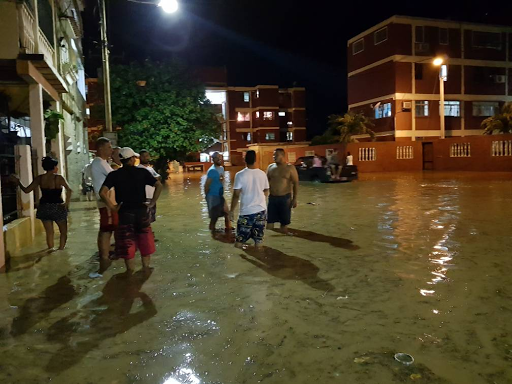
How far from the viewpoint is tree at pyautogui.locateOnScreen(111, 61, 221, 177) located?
27812mm

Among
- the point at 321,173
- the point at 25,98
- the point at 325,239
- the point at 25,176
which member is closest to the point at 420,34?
the point at 321,173

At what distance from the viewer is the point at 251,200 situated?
23.9ft

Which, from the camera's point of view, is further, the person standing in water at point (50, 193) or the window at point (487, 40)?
the window at point (487, 40)

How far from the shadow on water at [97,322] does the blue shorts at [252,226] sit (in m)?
2.03

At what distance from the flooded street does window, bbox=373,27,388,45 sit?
107 feet

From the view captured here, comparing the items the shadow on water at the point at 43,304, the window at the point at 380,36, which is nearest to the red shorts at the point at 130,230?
the shadow on water at the point at 43,304

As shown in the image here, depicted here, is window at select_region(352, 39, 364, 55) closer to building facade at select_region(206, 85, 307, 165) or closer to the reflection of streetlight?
building facade at select_region(206, 85, 307, 165)

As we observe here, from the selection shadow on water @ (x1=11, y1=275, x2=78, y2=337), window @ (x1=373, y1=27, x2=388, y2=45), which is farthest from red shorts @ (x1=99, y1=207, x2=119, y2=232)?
window @ (x1=373, y1=27, x2=388, y2=45)

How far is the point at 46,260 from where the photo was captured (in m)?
7.37

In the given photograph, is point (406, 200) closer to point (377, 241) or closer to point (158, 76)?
point (377, 241)

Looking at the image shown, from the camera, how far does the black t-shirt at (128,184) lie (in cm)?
604

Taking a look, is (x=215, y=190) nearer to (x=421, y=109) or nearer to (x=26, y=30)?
(x=26, y=30)

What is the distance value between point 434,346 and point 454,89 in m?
39.8

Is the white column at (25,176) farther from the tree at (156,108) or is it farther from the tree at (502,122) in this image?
the tree at (502,122)
